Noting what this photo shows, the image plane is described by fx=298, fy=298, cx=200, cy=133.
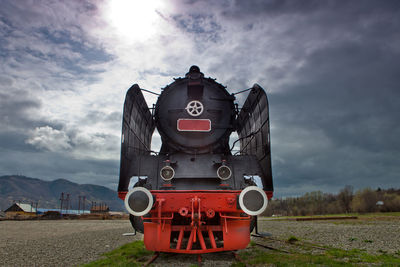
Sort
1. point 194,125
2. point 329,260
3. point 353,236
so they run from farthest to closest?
point 353,236 < point 194,125 < point 329,260

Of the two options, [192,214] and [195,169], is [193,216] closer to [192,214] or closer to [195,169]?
[192,214]

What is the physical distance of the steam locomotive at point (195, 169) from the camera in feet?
15.5

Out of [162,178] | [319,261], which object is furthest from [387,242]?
[162,178]

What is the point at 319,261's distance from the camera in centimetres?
503

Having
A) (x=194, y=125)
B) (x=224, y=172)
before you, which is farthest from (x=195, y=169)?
(x=194, y=125)

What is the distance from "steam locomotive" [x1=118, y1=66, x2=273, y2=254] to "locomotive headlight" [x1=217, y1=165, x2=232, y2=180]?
0.06 feet

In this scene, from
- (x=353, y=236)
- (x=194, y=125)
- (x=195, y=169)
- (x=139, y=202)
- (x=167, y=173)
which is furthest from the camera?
(x=353, y=236)

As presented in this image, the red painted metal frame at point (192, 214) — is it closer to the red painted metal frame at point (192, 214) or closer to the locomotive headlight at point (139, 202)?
the red painted metal frame at point (192, 214)

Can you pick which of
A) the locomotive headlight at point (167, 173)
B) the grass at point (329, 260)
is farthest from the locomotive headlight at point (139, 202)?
the grass at point (329, 260)

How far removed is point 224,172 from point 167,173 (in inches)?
Answer: 40.5

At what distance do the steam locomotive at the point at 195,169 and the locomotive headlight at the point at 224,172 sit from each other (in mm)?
18

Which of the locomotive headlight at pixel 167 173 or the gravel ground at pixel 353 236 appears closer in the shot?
the locomotive headlight at pixel 167 173

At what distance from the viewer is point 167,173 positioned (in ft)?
17.5

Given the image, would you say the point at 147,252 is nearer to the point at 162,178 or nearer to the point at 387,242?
the point at 162,178
